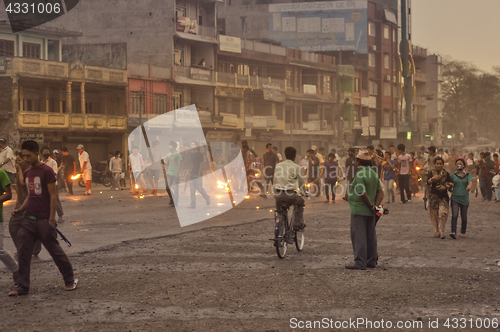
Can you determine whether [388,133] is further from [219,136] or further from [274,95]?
[219,136]

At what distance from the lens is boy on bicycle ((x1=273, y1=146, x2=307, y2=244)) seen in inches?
365

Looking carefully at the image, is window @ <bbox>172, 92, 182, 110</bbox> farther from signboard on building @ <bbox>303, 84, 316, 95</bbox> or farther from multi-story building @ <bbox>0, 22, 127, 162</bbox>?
signboard on building @ <bbox>303, 84, 316, 95</bbox>

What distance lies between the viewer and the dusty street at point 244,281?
5773 millimetres

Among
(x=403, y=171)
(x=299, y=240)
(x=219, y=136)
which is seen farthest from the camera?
(x=219, y=136)

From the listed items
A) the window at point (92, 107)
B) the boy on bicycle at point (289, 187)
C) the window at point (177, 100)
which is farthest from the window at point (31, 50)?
the boy on bicycle at point (289, 187)

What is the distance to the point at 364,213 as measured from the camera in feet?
27.0

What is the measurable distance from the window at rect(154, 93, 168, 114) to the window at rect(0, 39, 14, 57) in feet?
32.9

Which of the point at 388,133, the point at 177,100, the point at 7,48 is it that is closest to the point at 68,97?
the point at 7,48

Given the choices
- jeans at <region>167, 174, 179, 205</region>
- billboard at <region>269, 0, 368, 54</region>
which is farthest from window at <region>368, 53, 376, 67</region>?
jeans at <region>167, 174, 179, 205</region>

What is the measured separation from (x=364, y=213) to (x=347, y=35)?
2341 inches

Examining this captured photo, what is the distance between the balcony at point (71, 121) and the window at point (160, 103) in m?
3.25

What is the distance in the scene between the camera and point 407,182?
19125mm

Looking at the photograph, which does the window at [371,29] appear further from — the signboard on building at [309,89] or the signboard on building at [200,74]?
the signboard on building at [200,74]

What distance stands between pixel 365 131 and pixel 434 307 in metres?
63.7
